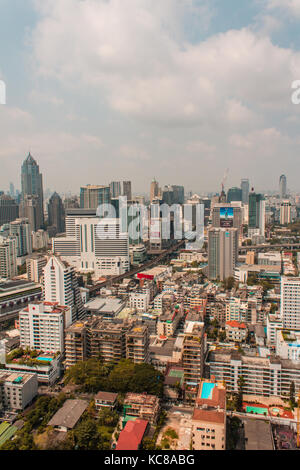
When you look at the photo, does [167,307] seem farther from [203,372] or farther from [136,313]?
[203,372]

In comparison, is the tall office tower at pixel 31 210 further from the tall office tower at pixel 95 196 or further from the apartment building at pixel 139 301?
the apartment building at pixel 139 301

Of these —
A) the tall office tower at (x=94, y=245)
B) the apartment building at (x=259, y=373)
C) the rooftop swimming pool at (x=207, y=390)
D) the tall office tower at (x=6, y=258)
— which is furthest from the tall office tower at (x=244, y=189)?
the rooftop swimming pool at (x=207, y=390)

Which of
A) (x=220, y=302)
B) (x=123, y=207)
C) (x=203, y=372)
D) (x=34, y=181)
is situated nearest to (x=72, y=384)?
(x=203, y=372)

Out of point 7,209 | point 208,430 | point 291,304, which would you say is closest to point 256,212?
point 7,209

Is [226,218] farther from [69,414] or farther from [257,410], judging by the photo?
[69,414]

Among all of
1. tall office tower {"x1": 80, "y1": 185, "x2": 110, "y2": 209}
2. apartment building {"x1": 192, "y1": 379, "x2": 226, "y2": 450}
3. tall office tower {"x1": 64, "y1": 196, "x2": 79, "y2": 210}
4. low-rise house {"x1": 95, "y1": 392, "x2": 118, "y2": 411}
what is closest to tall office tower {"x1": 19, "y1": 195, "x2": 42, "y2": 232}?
tall office tower {"x1": 64, "y1": 196, "x2": 79, "y2": 210}

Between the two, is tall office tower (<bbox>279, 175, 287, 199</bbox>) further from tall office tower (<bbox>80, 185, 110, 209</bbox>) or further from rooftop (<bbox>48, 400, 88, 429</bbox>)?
rooftop (<bbox>48, 400, 88, 429</bbox>)

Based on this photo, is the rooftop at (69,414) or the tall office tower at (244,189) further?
the tall office tower at (244,189)
